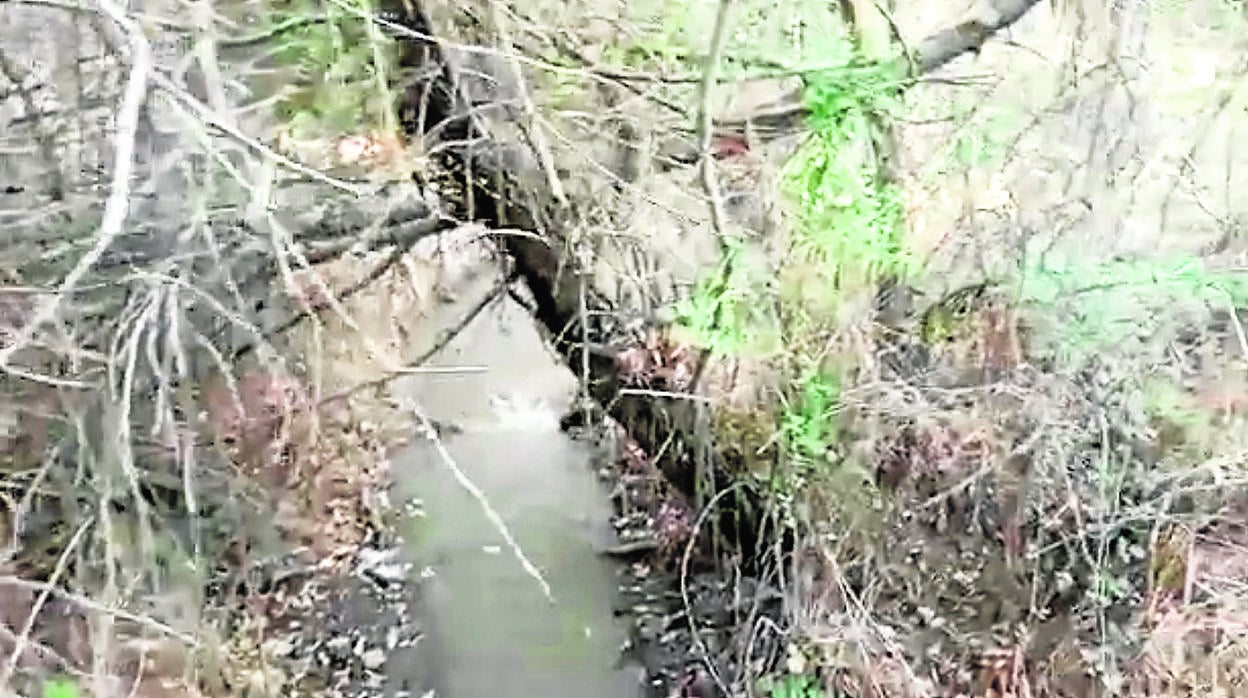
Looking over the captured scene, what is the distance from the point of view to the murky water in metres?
5.33

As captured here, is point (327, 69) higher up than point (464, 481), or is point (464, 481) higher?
point (327, 69)

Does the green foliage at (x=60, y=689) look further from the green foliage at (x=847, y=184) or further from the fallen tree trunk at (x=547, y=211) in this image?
the green foliage at (x=847, y=184)

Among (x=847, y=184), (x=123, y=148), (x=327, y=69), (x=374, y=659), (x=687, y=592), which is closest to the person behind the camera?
(x=123, y=148)

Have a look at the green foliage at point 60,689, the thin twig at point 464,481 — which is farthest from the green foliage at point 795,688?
the green foliage at point 60,689

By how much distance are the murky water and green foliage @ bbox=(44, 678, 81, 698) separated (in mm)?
1707

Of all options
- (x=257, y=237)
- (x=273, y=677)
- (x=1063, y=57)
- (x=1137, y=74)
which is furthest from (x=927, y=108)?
(x=273, y=677)

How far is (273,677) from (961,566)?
2.60m

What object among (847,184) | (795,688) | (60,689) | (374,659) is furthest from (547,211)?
(374,659)

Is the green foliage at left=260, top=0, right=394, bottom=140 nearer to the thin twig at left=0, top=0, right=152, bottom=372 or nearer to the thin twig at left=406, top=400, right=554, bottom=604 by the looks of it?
the thin twig at left=406, top=400, right=554, bottom=604

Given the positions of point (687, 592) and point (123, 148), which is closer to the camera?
point (123, 148)

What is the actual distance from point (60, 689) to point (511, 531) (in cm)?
281

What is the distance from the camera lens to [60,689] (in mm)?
3283

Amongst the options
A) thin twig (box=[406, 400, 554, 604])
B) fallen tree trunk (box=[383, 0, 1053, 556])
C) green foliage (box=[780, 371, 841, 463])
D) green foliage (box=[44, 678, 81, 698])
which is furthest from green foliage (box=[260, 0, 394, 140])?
green foliage (box=[44, 678, 81, 698])

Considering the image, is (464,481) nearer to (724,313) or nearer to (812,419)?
(724,313)
